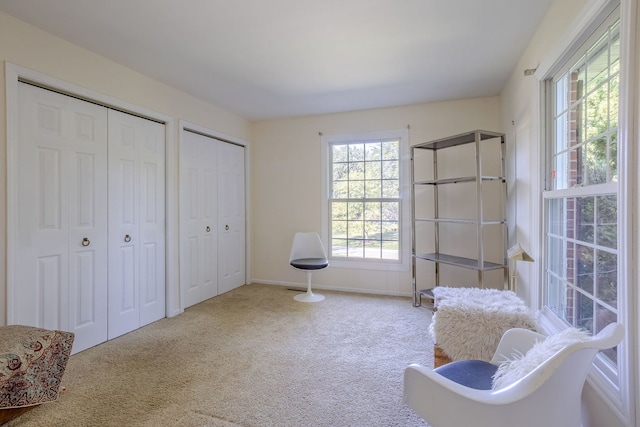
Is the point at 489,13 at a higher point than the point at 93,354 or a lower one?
higher

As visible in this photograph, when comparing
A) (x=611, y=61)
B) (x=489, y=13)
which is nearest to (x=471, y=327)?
(x=611, y=61)

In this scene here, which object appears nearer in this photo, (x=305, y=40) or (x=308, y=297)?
(x=305, y=40)

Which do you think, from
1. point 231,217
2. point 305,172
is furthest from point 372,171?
point 231,217

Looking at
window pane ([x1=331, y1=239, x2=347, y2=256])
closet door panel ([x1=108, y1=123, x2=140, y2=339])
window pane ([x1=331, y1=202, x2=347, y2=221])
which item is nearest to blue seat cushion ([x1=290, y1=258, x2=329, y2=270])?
window pane ([x1=331, y1=239, x2=347, y2=256])

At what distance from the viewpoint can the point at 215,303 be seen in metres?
3.92

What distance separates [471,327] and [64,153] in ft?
10.3

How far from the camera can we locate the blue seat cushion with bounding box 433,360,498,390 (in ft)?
4.64

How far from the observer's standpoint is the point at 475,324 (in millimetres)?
1830

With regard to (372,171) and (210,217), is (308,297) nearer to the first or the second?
(210,217)

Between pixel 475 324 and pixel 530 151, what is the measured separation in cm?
142

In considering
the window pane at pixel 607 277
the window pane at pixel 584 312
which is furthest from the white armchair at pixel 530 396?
the window pane at pixel 584 312

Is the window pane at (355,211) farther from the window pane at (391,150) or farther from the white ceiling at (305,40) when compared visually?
the white ceiling at (305,40)

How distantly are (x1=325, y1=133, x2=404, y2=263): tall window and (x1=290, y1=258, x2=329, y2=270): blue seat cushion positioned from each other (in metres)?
0.39

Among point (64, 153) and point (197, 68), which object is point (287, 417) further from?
point (197, 68)
